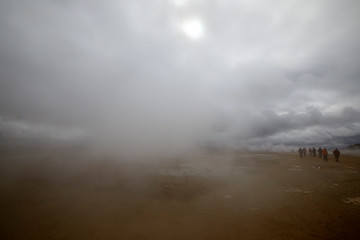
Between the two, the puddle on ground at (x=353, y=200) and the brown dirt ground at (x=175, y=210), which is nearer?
the brown dirt ground at (x=175, y=210)

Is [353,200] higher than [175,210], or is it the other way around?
[353,200]

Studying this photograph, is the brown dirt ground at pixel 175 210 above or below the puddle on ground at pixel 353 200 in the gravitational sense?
below

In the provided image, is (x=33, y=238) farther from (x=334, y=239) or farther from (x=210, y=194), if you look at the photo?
(x=334, y=239)

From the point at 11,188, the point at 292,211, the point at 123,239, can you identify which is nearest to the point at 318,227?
the point at 292,211

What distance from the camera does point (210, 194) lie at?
9086 mm

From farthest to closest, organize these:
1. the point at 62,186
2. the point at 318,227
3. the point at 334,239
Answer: the point at 62,186 < the point at 318,227 < the point at 334,239

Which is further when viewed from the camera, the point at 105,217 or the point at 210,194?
the point at 210,194

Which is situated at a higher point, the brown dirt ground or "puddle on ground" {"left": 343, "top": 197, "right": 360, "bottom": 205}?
"puddle on ground" {"left": 343, "top": 197, "right": 360, "bottom": 205}

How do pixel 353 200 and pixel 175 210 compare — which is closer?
pixel 175 210

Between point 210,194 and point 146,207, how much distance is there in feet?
12.7

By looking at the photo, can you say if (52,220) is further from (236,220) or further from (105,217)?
(236,220)

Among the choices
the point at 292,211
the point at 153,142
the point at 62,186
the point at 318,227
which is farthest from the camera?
the point at 153,142

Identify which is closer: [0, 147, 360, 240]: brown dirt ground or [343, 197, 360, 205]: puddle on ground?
[0, 147, 360, 240]: brown dirt ground

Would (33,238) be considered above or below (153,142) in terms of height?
below
